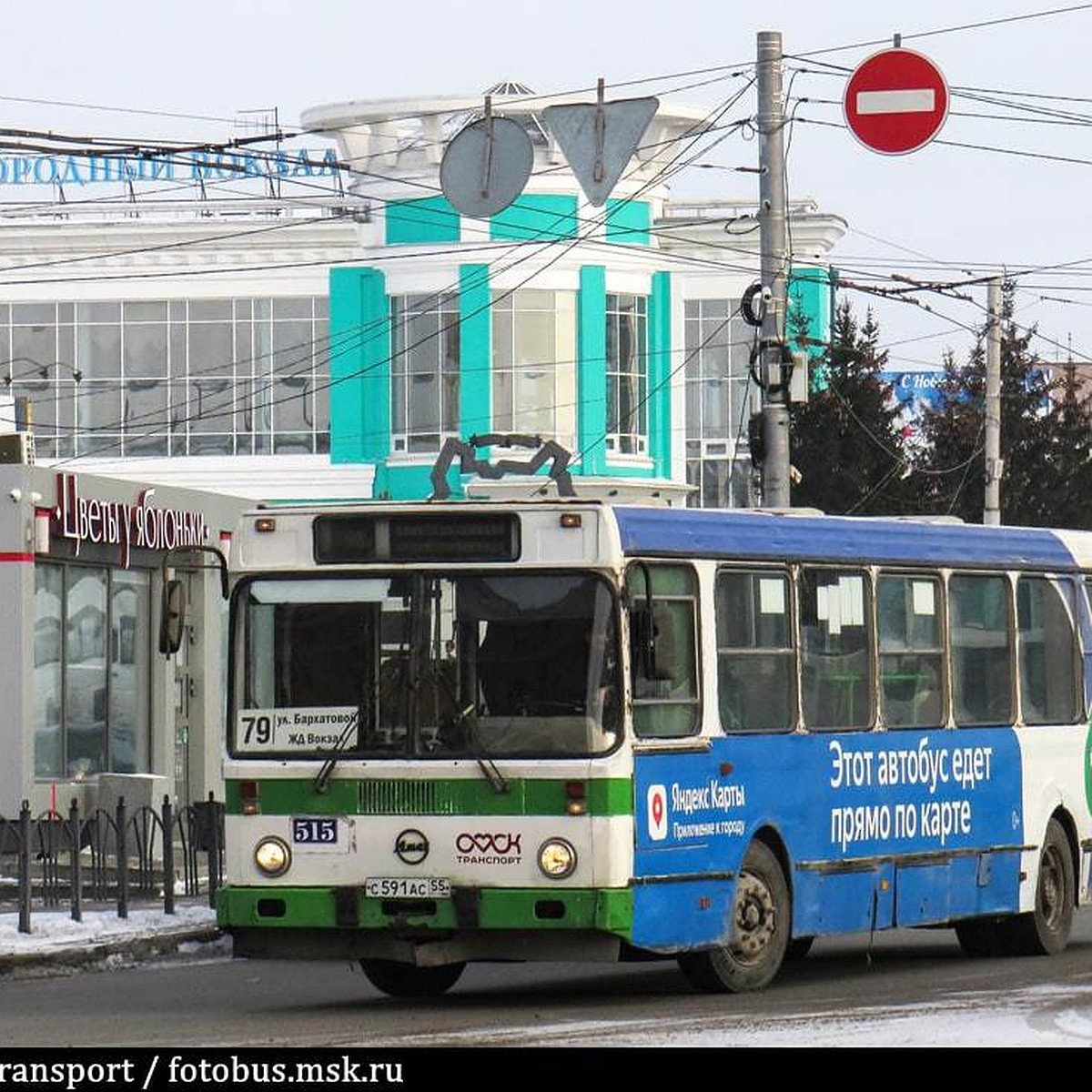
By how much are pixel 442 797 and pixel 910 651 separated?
3750 millimetres

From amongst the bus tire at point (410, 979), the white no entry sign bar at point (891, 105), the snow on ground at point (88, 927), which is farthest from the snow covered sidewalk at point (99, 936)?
the white no entry sign bar at point (891, 105)

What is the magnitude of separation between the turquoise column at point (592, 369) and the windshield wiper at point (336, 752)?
147ft

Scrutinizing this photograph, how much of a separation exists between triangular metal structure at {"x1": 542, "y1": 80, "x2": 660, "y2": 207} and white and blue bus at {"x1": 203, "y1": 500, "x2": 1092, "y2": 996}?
9.96 meters

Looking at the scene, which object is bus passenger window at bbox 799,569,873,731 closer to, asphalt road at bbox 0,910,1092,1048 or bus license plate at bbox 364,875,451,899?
asphalt road at bbox 0,910,1092,1048

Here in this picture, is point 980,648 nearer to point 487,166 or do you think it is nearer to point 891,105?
point 891,105

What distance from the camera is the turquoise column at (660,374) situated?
6222 cm

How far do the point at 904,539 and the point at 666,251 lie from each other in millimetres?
46529

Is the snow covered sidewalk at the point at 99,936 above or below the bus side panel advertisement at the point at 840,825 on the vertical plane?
below

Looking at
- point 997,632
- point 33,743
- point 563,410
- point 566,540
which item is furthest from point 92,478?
point 563,410

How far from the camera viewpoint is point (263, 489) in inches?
2456

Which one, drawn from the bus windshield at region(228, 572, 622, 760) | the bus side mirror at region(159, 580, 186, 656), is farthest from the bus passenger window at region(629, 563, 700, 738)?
the bus side mirror at region(159, 580, 186, 656)

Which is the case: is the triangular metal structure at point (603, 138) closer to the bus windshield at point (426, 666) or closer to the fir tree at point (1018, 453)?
the bus windshield at point (426, 666)

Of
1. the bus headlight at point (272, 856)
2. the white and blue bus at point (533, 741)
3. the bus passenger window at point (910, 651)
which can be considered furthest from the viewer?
the bus passenger window at point (910, 651)

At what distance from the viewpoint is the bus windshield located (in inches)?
590
